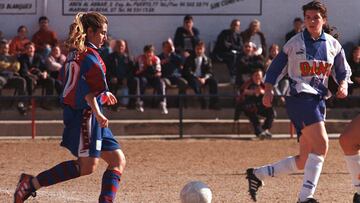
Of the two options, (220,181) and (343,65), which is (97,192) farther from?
(343,65)

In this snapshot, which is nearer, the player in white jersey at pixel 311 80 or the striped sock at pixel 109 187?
the striped sock at pixel 109 187

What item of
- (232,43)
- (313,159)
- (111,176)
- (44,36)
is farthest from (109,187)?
(44,36)

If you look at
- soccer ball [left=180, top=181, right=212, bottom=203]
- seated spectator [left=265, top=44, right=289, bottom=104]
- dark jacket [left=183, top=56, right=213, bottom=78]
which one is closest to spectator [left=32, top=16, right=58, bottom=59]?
dark jacket [left=183, top=56, right=213, bottom=78]

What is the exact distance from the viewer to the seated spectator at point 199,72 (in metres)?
17.6

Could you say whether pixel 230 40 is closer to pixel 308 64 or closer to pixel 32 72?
pixel 32 72

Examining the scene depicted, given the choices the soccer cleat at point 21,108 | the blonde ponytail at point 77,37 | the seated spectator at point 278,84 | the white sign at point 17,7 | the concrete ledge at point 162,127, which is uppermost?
the blonde ponytail at point 77,37

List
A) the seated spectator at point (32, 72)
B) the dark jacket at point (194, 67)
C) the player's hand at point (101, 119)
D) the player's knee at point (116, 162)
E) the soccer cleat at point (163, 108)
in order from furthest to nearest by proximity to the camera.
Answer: the dark jacket at point (194, 67) < the seated spectator at point (32, 72) < the soccer cleat at point (163, 108) < the player's knee at point (116, 162) < the player's hand at point (101, 119)

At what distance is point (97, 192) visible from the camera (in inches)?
388

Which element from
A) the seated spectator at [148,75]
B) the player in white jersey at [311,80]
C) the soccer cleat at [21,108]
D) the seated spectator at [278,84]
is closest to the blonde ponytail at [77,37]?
the player in white jersey at [311,80]

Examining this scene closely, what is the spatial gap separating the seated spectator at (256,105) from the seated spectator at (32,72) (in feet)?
11.7

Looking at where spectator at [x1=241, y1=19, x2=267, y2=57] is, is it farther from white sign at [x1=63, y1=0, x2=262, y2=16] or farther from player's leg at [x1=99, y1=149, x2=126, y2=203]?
player's leg at [x1=99, y1=149, x2=126, y2=203]

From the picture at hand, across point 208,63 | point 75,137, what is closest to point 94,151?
point 75,137

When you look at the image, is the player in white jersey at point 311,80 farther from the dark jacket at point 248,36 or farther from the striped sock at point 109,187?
the dark jacket at point 248,36

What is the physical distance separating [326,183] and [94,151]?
4.02 meters
